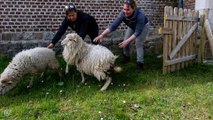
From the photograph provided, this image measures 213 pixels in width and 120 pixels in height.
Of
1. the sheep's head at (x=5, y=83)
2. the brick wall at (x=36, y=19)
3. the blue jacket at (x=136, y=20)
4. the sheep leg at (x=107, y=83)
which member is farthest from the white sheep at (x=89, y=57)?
the brick wall at (x=36, y=19)

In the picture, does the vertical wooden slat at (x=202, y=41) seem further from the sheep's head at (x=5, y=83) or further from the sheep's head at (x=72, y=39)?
the sheep's head at (x=5, y=83)

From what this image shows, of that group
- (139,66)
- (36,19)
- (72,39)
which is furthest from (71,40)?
(36,19)

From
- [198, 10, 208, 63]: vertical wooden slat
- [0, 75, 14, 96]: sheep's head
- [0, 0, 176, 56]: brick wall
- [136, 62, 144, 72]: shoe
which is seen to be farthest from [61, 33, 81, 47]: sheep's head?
[198, 10, 208, 63]: vertical wooden slat

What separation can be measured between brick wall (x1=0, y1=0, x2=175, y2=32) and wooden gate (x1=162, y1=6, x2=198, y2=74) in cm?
198

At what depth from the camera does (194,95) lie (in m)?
5.49

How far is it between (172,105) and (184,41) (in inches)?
126

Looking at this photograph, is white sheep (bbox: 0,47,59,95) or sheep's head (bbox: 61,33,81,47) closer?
white sheep (bbox: 0,47,59,95)

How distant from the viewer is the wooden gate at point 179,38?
729cm

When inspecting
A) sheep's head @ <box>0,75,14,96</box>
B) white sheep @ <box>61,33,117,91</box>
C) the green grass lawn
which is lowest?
the green grass lawn

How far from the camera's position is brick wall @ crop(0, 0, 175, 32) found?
26.6ft

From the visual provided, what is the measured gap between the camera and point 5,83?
19.0 ft

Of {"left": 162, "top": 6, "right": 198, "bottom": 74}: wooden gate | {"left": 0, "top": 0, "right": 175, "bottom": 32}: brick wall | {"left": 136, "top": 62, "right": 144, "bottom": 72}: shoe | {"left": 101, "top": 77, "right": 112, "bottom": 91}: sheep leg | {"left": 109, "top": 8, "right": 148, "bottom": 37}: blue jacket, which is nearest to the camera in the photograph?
{"left": 101, "top": 77, "right": 112, "bottom": 91}: sheep leg

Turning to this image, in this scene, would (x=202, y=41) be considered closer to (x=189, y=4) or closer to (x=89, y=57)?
(x=189, y=4)

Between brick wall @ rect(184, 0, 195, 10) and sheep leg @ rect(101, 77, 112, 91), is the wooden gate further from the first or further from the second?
sheep leg @ rect(101, 77, 112, 91)
